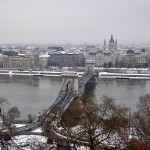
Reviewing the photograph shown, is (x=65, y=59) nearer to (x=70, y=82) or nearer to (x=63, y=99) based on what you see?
(x=70, y=82)

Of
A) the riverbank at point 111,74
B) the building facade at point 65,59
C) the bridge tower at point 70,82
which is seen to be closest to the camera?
the bridge tower at point 70,82

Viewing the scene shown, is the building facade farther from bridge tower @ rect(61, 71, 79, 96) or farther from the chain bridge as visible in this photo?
bridge tower @ rect(61, 71, 79, 96)

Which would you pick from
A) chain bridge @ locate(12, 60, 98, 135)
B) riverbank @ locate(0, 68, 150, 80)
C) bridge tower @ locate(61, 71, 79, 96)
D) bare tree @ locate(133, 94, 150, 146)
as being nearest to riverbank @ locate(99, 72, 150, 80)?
riverbank @ locate(0, 68, 150, 80)

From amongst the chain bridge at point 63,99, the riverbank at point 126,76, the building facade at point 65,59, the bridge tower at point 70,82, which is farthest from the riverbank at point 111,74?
the bridge tower at point 70,82

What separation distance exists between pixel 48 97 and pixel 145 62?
1897 centimetres

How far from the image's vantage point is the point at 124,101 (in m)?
11.8

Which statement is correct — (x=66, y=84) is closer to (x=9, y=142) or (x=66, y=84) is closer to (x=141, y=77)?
(x=141, y=77)

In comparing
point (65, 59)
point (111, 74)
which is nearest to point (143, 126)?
point (111, 74)

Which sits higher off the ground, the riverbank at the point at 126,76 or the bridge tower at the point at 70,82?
the bridge tower at the point at 70,82

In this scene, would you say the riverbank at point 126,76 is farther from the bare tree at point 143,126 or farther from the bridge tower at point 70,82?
the bare tree at point 143,126

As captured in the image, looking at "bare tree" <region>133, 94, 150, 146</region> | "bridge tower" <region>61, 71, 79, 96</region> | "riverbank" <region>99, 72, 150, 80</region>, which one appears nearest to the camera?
"bare tree" <region>133, 94, 150, 146</region>

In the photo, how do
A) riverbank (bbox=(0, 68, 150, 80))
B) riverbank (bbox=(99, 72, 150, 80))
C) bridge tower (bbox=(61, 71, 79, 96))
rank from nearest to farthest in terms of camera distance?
bridge tower (bbox=(61, 71, 79, 96))
riverbank (bbox=(99, 72, 150, 80))
riverbank (bbox=(0, 68, 150, 80))

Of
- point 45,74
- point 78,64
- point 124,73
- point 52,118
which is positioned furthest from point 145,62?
point 52,118

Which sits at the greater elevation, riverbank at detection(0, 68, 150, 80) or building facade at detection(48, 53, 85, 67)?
building facade at detection(48, 53, 85, 67)
